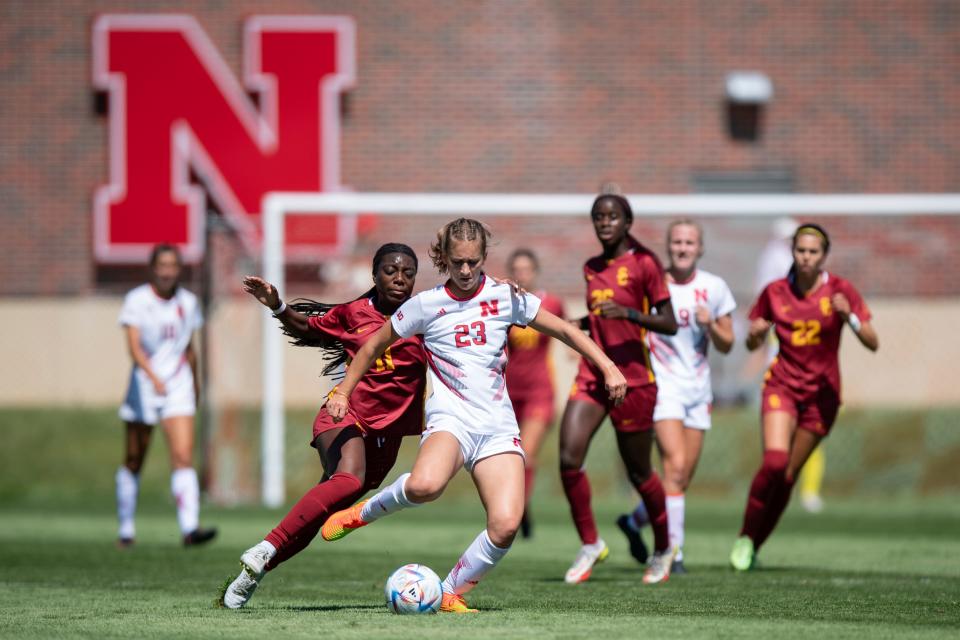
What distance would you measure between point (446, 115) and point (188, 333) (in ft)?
28.4

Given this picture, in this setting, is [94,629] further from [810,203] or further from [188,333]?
[810,203]

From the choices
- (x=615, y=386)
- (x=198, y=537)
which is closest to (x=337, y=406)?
(x=615, y=386)

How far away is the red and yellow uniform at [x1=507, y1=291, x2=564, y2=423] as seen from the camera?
40.1 feet

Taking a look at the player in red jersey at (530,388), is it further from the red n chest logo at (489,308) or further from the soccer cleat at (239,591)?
the soccer cleat at (239,591)

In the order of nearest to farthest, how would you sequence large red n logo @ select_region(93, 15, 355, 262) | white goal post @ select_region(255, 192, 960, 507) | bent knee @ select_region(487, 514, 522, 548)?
bent knee @ select_region(487, 514, 522, 548) → white goal post @ select_region(255, 192, 960, 507) → large red n logo @ select_region(93, 15, 355, 262)

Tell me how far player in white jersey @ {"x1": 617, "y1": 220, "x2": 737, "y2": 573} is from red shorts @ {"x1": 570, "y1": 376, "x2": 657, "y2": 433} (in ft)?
2.03

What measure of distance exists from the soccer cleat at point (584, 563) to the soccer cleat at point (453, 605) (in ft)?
6.23

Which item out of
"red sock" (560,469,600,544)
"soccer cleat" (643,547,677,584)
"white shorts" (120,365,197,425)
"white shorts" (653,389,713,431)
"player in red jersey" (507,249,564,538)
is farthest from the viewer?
"player in red jersey" (507,249,564,538)

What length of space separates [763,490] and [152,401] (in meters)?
4.75

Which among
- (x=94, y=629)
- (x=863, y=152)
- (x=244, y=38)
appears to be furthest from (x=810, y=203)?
(x=94, y=629)

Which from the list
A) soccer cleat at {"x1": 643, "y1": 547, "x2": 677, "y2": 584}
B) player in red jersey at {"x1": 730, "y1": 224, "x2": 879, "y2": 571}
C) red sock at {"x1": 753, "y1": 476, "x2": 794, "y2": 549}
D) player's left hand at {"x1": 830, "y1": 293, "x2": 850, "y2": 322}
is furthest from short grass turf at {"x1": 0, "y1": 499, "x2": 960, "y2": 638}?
player's left hand at {"x1": 830, "y1": 293, "x2": 850, "y2": 322}

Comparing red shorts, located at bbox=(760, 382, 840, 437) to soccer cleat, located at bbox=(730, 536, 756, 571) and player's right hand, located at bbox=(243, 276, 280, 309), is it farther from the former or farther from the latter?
player's right hand, located at bbox=(243, 276, 280, 309)

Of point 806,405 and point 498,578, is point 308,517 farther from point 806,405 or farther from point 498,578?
point 806,405

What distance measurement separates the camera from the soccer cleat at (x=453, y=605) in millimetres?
7258
